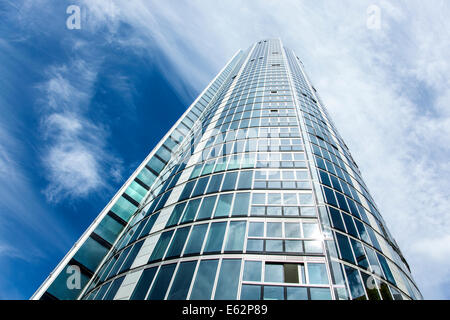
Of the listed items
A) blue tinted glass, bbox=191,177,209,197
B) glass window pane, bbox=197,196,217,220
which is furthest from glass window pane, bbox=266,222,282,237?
blue tinted glass, bbox=191,177,209,197

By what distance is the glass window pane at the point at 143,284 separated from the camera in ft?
42.5

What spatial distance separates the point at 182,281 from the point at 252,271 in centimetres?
340

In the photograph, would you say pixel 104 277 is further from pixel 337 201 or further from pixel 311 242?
pixel 337 201

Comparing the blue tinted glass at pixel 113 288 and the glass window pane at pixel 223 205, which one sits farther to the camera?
the glass window pane at pixel 223 205

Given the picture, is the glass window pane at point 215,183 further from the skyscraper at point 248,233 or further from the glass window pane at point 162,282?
the glass window pane at point 162,282

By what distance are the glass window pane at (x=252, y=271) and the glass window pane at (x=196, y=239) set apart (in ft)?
9.62

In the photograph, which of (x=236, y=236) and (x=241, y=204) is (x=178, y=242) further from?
(x=241, y=204)

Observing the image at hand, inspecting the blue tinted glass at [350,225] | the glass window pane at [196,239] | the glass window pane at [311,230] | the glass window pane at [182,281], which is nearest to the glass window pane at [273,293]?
the glass window pane at [182,281]

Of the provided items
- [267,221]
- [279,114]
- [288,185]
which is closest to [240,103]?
[279,114]

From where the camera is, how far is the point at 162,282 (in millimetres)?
13102

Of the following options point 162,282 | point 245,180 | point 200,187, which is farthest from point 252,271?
point 200,187

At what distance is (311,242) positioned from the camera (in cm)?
1406
